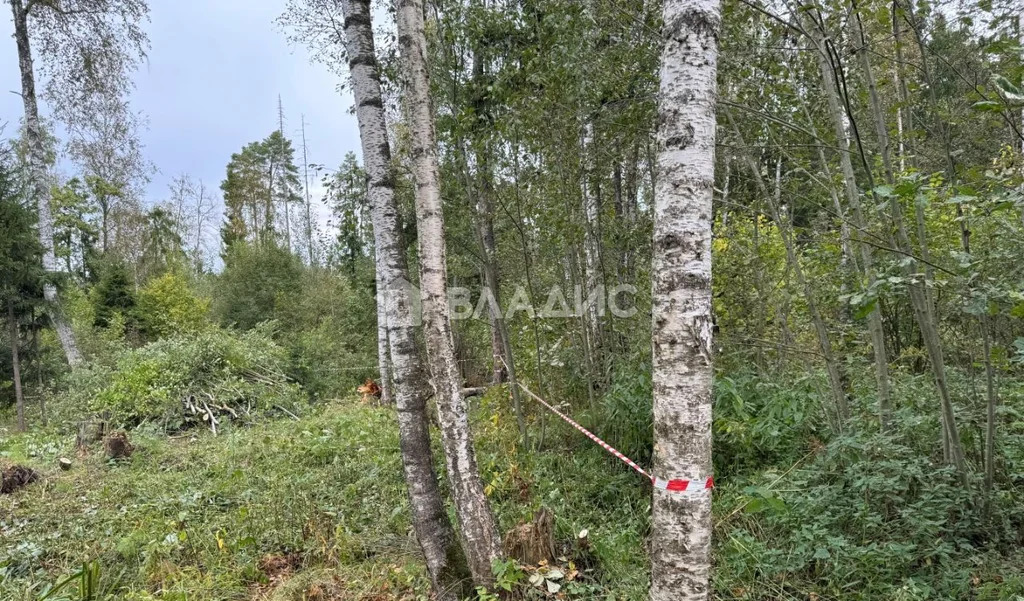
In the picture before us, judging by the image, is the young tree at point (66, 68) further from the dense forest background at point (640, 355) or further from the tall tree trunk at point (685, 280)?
the tall tree trunk at point (685, 280)

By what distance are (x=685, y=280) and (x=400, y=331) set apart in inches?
77.9

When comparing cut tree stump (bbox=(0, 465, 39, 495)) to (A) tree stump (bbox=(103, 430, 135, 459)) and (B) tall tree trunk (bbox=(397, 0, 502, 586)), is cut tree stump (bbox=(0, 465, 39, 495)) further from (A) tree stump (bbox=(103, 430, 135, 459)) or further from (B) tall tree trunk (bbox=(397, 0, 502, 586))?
(B) tall tree trunk (bbox=(397, 0, 502, 586))

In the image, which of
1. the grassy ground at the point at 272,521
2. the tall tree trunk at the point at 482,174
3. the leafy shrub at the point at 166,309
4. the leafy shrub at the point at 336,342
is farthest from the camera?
the leafy shrub at the point at 166,309

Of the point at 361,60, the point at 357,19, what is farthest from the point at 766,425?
the point at 357,19

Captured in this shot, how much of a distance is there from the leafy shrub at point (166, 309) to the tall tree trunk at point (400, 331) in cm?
1479

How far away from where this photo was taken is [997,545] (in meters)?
2.50

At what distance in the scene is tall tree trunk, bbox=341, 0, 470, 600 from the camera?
297cm

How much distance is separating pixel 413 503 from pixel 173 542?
211cm

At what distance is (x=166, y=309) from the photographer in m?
15.8

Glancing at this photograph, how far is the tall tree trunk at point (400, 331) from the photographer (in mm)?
2967

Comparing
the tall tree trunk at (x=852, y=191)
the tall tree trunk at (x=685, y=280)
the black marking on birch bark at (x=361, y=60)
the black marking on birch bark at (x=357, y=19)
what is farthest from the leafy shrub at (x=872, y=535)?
the black marking on birch bark at (x=357, y=19)

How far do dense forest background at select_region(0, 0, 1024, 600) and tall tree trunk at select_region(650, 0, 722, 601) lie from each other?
15 centimetres

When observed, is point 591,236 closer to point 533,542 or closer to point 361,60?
point 361,60

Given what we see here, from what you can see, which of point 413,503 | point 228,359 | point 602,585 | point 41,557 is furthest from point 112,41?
point 602,585
